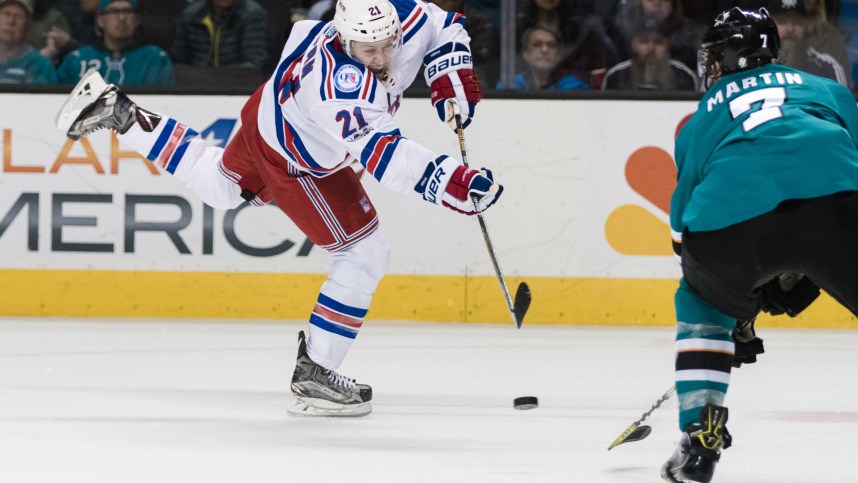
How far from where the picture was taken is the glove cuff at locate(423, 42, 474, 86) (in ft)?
13.4

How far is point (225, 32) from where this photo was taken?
603cm

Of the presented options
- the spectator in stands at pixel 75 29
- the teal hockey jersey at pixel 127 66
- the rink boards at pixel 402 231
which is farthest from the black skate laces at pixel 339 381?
the spectator in stands at pixel 75 29

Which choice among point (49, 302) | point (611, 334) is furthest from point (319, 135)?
point (49, 302)

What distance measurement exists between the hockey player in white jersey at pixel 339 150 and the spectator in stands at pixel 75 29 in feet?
5.34

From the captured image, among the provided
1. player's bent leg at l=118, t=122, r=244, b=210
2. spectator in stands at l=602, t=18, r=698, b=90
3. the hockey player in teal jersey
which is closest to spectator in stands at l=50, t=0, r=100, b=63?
player's bent leg at l=118, t=122, r=244, b=210

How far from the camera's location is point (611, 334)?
222 inches

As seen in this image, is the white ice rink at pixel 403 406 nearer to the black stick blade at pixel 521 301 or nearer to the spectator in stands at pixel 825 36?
the black stick blade at pixel 521 301

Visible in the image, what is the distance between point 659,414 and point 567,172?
2.22m

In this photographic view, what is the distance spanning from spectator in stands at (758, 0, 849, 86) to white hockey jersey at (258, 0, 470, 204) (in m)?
2.19

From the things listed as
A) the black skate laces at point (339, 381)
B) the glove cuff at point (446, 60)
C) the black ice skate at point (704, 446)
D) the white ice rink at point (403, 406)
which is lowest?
the white ice rink at point (403, 406)

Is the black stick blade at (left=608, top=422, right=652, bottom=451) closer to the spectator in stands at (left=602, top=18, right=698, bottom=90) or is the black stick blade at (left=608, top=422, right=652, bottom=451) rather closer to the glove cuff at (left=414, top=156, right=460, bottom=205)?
the glove cuff at (left=414, top=156, right=460, bottom=205)

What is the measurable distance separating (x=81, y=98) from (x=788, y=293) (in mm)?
2627

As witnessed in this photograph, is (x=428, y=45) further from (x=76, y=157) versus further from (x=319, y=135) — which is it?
(x=76, y=157)

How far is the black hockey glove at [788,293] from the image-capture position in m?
2.83
